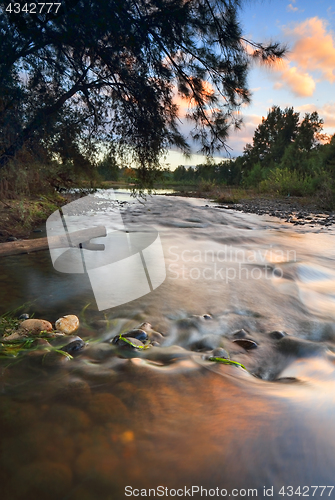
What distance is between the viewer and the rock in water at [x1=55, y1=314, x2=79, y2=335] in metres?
1.93

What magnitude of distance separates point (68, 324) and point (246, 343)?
4.06 feet

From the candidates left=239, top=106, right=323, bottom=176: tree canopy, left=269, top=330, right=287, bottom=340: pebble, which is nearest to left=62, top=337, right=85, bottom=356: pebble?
left=269, top=330, right=287, bottom=340: pebble

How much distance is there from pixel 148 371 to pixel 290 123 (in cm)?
5998

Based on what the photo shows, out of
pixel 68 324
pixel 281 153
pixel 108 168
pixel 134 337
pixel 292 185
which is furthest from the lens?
pixel 281 153

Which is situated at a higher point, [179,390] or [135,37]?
[135,37]

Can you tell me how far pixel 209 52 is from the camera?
151 inches

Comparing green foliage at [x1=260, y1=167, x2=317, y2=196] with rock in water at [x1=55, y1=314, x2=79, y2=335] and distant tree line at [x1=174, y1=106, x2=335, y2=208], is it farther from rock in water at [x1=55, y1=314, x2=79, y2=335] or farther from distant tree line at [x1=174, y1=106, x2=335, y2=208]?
rock in water at [x1=55, y1=314, x2=79, y2=335]

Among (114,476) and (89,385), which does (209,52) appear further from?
(114,476)

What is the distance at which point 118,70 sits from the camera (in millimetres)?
3609

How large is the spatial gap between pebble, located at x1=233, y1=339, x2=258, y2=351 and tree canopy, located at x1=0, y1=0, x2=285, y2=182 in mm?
3082

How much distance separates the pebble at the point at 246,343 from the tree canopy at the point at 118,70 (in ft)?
10.1

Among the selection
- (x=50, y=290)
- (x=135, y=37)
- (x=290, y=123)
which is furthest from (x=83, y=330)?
(x=290, y=123)

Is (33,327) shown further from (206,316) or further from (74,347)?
(206,316)

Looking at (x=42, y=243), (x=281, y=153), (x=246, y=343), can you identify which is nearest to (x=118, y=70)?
(x=42, y=243)
